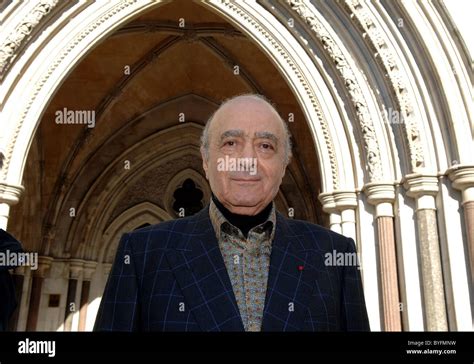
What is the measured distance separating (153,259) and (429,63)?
204 inches

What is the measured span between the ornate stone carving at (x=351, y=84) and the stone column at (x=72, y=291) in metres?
7.65

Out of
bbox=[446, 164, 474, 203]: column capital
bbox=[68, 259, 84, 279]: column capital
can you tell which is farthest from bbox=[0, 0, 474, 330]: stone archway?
bbox=[68, 259, 84, 279]: column capital

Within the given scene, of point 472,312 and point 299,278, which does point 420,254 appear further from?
point 299,278

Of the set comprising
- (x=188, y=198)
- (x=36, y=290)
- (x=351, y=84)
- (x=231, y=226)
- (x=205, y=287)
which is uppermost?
(x=188, y=198)

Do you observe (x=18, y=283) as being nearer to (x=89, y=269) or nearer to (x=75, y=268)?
(x=75, y=268)

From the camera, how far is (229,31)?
31.4ft

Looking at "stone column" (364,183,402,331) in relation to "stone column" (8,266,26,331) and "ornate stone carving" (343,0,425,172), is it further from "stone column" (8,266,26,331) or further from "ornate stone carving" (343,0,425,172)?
"stone column" (8,266,26,331)

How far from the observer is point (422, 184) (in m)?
5.36

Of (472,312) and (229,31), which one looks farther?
(229,31)

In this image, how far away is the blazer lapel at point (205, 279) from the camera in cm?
127

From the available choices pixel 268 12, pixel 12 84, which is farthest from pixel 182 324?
pixel 268 12

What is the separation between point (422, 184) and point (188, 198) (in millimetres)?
7521

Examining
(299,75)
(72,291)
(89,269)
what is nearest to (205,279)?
(299,75)

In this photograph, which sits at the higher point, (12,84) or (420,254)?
(12,84)
